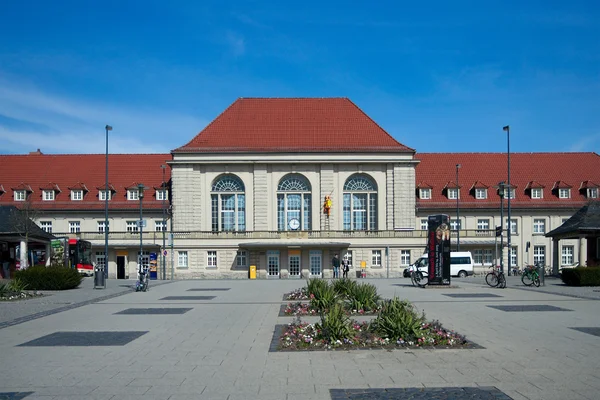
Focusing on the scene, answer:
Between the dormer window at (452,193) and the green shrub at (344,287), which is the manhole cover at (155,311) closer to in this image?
the green shrub at (344,287)

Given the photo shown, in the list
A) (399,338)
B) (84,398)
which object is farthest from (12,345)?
(399,338)

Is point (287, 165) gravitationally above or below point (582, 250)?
above

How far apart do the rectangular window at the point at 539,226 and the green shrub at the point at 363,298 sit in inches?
2035

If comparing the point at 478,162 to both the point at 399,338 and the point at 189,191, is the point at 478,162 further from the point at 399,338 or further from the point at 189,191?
the point at 399,338

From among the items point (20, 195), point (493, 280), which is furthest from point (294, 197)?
point (493, 280)

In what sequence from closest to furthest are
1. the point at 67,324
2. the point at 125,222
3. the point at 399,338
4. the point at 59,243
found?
the point at 399,338, the point at 67,324, the point at 59,243, the point at 125,222

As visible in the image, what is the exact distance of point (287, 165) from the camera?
63.9 metres

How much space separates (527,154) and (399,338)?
66169mm

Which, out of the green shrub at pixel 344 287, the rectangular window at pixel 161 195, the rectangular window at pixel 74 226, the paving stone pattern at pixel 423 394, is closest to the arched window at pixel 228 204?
the rectangular window at pixel 161 195

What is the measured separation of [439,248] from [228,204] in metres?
34.7

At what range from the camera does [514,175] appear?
70500mm

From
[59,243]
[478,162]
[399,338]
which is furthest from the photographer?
[478,162]

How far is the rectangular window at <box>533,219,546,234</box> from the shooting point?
220 feet

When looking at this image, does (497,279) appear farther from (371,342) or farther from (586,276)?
(371,342)
